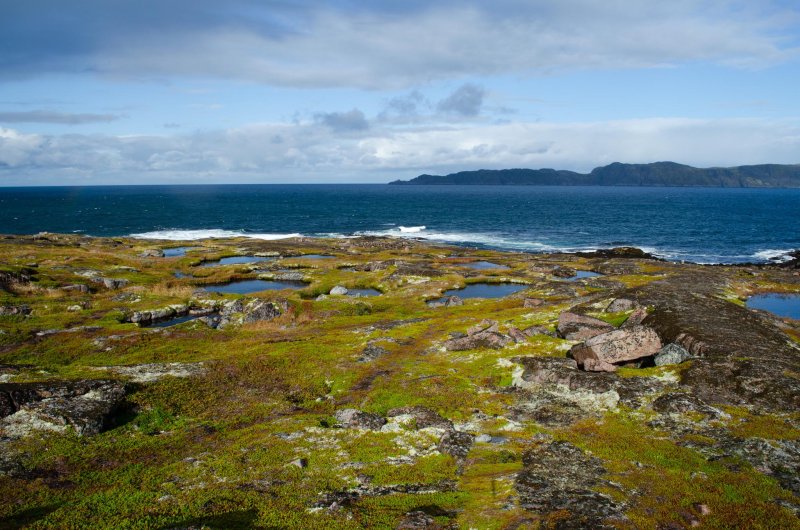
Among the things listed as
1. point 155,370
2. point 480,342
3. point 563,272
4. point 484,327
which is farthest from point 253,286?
point 563,272

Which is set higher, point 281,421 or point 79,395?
point 79,395

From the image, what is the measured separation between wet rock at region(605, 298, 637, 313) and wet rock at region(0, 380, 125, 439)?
4716cm

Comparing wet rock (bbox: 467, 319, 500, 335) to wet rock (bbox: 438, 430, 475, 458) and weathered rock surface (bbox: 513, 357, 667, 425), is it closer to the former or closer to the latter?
weathered rock surface (bbox: 513, 357, 667, 425)

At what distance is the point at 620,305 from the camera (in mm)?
53625

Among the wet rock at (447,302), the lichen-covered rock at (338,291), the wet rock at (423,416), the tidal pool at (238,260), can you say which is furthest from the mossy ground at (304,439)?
the tidal pool at (238,260)

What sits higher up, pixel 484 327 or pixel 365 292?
pixel 484 327

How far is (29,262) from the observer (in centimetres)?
9744

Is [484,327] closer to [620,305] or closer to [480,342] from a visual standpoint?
[480,342]

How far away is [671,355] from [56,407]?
138 feet

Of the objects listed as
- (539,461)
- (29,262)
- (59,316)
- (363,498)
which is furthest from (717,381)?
(29,262)

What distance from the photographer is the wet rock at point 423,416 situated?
30.1 m

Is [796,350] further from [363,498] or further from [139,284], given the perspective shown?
[139,284]

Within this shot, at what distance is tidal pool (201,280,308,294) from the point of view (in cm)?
9288

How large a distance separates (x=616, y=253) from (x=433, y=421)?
13096 centimetres
